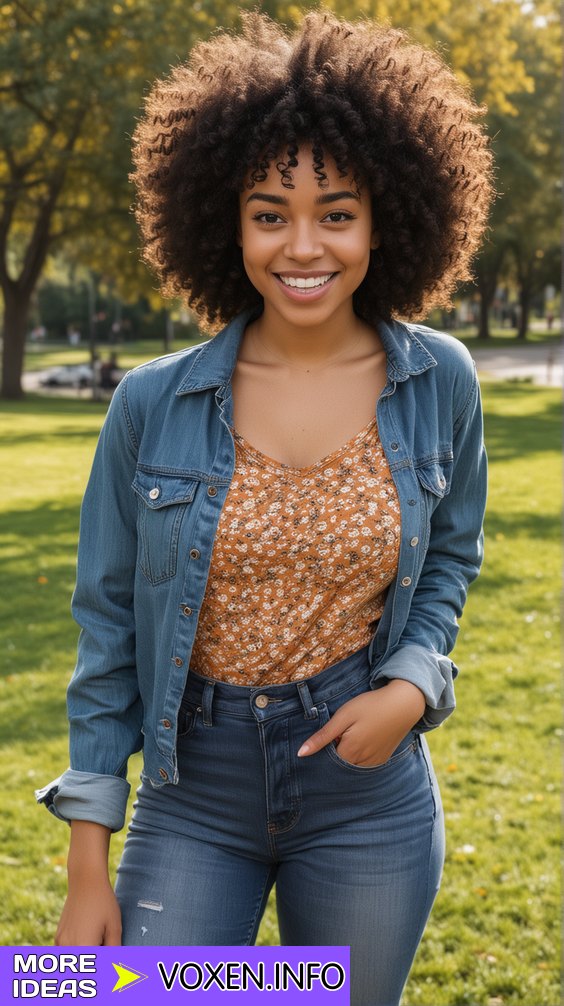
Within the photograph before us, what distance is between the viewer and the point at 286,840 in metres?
1.88

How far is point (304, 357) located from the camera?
80.2 inches

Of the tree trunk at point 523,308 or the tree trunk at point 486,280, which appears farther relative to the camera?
the tree trunk at point 523,308

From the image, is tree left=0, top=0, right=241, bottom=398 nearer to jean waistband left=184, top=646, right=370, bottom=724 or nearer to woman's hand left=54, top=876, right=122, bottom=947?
jean waistband left=184, top=646, right=370, bottom=724

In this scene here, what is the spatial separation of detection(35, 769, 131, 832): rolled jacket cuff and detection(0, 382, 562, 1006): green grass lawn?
191 centimetres

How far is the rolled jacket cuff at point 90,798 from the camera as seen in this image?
1823 millimetres

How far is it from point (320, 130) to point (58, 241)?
27.7 m

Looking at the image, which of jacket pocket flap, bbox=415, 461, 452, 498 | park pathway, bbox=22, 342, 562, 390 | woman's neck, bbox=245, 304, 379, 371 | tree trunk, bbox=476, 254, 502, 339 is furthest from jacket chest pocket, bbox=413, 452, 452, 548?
tree trunk, bbox=476, 254, 502, 339

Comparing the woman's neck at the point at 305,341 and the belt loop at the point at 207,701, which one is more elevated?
the woman's neck at the point at 305,341

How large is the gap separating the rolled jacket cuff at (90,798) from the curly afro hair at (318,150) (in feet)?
3.82

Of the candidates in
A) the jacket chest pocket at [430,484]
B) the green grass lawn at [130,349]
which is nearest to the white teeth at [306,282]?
the jacket chest pocket at [430,484]

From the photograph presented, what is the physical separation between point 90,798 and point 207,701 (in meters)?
0.30

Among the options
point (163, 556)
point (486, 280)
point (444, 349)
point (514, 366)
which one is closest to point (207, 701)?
point (163, 556)

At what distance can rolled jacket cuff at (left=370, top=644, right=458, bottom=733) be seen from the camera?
74.0 inches

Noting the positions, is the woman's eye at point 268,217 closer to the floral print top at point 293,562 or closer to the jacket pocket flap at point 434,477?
the floral print top at point 293,562
